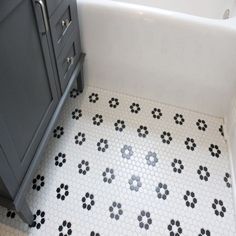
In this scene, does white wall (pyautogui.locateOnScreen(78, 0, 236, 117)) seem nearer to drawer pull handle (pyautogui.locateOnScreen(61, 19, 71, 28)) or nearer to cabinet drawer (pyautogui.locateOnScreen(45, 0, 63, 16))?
drawer pull handle (pyautogui.locateOnScreen(61, 19, 71, 28))

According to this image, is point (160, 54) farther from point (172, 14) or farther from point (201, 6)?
point (201, 6)

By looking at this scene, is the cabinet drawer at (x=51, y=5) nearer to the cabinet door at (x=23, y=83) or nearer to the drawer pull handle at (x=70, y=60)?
the cabinet door at (x=23, y=83)

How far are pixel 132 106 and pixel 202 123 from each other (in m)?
0.38

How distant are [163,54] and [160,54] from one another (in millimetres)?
14

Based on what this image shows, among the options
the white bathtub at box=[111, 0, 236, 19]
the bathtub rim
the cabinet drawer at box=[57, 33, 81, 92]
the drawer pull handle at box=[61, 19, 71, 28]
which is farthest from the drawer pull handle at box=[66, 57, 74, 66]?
the white bathtub at box=[111, 0, 236, 19]

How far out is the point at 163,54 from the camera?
122 centimetres

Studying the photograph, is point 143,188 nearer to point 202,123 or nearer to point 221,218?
point 221,218

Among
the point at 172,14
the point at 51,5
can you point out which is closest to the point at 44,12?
the point at 51,5

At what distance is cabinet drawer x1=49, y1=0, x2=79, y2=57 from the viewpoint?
0.96m

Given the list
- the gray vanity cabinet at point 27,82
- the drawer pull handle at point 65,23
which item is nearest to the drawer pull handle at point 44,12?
the gray vanity cabinet at point 27,82

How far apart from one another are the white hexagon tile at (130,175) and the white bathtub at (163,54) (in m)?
0.09

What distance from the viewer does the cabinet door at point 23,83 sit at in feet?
2.34

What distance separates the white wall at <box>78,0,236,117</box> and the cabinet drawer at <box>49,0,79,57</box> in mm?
93

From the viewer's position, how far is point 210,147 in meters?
1.28
